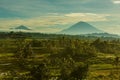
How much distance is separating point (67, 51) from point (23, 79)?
385 feet

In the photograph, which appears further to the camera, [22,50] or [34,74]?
[22,50]

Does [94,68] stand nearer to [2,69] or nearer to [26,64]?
[26,64]

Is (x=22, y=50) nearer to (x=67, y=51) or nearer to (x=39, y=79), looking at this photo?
(x=67, y=51)

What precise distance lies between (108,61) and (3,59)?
240 ft

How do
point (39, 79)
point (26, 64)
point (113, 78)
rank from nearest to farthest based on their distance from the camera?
point (39, 79)
point (113, 78)
point (26, 64)

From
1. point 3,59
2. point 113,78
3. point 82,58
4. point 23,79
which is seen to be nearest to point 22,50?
point 3,59

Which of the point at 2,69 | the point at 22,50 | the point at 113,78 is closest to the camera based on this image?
the point at 113,78

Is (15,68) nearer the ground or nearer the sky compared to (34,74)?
nearer the ground

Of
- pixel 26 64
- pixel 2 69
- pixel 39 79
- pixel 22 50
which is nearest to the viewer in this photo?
pixel 39 79

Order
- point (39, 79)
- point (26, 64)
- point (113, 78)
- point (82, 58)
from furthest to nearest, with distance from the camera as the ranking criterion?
point (82, 58) < point (26, 64) < point (113, 78) < point (39, 79)

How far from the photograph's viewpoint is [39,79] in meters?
76.8

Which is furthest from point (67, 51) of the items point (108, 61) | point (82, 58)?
point (108, 61)

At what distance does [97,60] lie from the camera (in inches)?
7352

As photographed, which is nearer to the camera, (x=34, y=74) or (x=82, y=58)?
(x=34, y=74)
